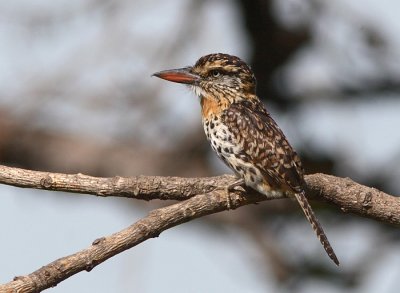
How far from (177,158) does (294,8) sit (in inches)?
75.7

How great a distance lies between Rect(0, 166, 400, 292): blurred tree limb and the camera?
17.1 feet

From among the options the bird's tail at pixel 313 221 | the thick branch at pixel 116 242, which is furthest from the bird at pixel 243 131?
the thick branch at pixel 116 242

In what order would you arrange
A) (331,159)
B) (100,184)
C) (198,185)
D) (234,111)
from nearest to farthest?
(100,184), (198,185), (234,111), (331,159)

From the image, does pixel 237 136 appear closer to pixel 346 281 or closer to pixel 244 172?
pixel 244 172

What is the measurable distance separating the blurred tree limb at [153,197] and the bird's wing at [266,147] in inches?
3.7

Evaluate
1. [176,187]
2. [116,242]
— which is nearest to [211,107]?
[176,187]

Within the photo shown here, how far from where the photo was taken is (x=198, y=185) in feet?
19.8

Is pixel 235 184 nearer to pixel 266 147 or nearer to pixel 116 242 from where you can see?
pixel 266 147

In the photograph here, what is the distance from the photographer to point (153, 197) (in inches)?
230

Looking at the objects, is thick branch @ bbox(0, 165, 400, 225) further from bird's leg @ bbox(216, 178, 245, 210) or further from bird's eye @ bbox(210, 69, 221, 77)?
bird's eye @ bbox(210, 69, 221, 77)

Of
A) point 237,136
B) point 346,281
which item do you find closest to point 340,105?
point 346,281

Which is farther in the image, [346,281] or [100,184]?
[346,281]

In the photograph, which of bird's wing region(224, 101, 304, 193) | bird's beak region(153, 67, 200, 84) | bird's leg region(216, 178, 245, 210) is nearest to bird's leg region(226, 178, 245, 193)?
bird's leg region(216, 178, 245, 210)

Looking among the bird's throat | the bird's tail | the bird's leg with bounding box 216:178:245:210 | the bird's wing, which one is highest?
the bird's throat
